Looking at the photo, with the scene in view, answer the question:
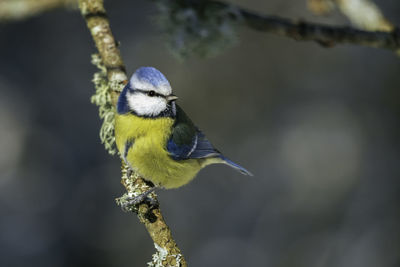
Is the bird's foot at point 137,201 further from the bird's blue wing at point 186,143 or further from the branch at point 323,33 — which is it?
the branch at point 323,33

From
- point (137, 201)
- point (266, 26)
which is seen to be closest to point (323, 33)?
point (266, 26)

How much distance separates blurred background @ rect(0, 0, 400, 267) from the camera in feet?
11.3

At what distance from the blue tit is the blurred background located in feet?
4.32

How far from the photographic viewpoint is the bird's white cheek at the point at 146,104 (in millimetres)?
2102

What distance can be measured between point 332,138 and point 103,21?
2423 mm

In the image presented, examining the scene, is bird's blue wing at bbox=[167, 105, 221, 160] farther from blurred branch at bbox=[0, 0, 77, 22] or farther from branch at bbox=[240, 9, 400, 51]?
blurred branch at bbox=[0, 0, 77, 22]

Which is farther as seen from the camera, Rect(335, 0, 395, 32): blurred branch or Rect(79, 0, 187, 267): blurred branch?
Rect(335, 0, 395, 32): blurred branch

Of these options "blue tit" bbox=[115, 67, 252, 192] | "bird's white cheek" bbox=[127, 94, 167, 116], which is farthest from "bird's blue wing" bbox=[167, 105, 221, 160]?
"bird's white cheek" bbox=[127, 94, 167, 116]

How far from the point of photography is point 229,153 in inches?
152

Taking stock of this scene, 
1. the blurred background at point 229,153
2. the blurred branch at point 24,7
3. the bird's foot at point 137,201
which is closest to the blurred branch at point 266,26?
the blurred branch at point 24,7

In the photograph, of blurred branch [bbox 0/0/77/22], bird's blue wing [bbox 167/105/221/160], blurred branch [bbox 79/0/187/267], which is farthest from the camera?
blurred branch [bbox 0/0/77/22]

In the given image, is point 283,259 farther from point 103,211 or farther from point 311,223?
point 103,211

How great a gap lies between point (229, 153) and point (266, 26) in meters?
1.85

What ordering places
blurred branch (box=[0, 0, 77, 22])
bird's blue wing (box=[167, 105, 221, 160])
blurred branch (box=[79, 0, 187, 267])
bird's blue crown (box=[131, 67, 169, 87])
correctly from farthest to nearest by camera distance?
blurred branch (box=[0, 0, 77, 22])
bird's blue wing (box=[167, 105, 221, 160])
bird's blue crown (box=[131, 67, 169, 87])
blurred branch (box=[79, 0, 187, 267])
